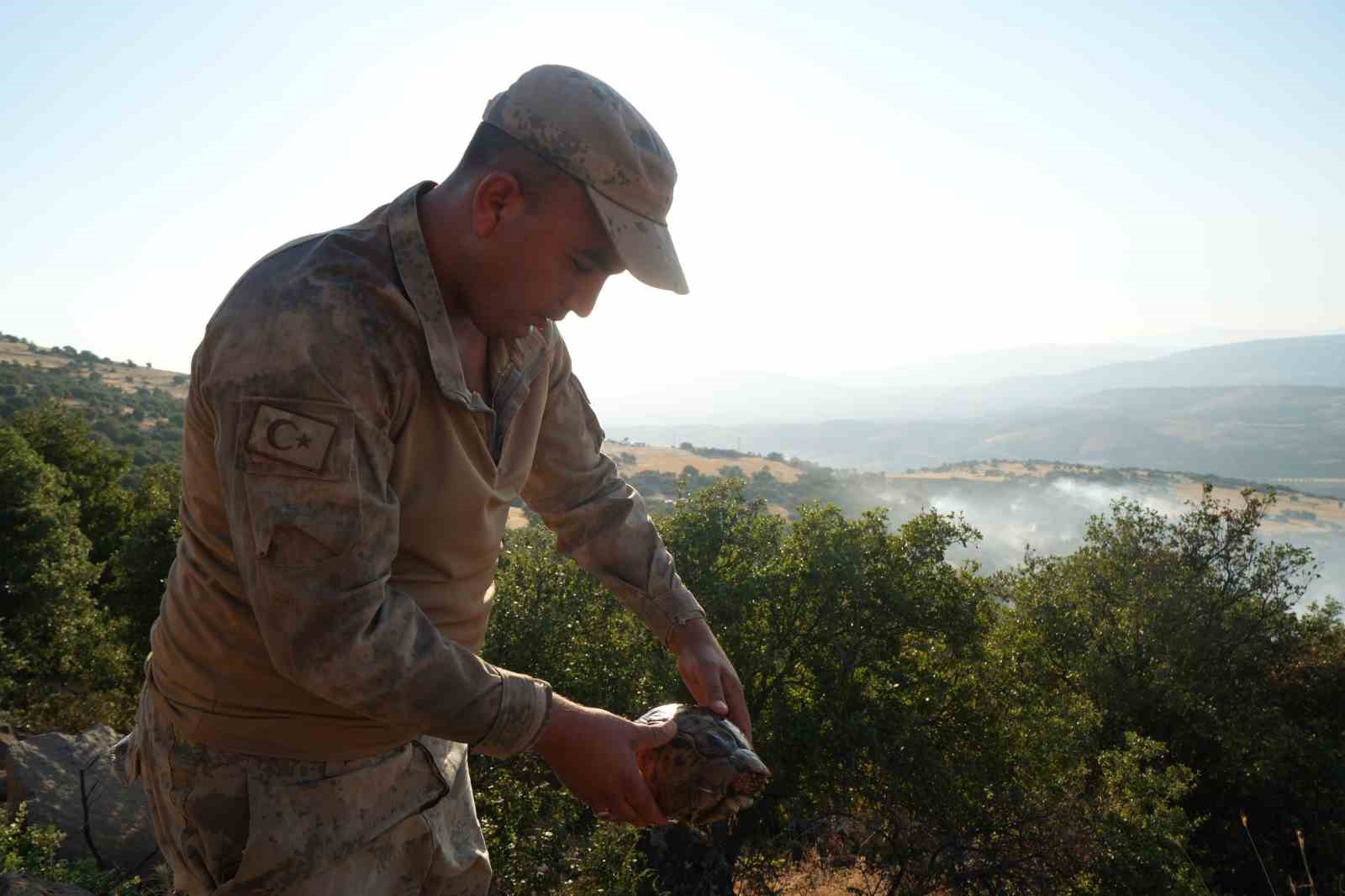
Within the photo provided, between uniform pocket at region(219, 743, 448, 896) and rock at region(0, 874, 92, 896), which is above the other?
uniform pocket at region(219, 743, 448, 896)

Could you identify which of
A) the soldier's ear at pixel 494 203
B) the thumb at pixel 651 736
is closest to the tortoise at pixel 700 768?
the thumb at pixel 651 736

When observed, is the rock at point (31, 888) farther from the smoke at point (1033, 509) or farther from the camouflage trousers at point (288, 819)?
the smoke at point (1033, 509)

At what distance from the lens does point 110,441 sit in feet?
168

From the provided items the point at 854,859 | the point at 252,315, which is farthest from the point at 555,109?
the point at 854,859

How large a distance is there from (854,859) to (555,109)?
13.5 meters

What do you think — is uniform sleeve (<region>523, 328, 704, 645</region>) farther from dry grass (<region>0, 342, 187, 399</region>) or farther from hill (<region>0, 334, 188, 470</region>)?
dry grass (<region>0, 342, 187, 399</region>)

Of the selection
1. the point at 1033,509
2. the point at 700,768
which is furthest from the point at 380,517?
the point at 1033,509

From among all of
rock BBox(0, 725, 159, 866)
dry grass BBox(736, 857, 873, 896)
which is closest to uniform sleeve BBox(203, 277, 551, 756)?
rock BBox(0, 725, 159, 866)

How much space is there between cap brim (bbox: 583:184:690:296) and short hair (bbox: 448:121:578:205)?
0.09 m

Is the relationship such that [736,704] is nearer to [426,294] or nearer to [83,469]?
[426,294]

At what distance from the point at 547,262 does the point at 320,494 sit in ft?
2.39

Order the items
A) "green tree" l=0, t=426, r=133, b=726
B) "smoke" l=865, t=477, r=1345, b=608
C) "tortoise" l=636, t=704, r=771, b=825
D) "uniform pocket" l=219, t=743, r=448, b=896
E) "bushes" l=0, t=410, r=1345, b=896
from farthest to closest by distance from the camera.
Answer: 1. "smoke" l=865, t=477, r=1345, b=608
2. "green tree" l=0, t=426, r=133, b=726
3. "bushes" l=0, t=410, r=1345, b=896
4. "tortoise" l=636, t=704, r=771, b=825
5. "uniform pocket" l=219, t=743, r=448, b=896

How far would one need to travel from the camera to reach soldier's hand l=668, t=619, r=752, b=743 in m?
2.86

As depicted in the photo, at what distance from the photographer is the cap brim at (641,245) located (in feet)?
6.68
